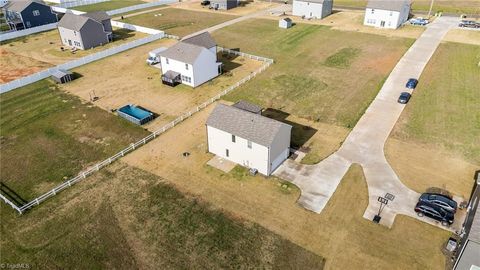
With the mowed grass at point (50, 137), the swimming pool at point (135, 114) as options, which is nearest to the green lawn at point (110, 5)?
the mowed grass at point (50, 137)

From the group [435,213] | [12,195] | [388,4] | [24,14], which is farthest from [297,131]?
[24,14]

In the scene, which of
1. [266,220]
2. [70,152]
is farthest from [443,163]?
[70,152]

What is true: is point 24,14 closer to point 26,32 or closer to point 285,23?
point 26,32

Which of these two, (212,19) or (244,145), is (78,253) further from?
(212,19)

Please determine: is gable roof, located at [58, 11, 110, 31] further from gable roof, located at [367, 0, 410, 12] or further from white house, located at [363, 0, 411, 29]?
gable roof, located at [367, 0, 410, 12]

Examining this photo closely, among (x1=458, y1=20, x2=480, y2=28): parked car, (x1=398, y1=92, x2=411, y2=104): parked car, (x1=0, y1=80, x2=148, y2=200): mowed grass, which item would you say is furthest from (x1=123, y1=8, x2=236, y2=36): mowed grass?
(x1=458, y1=20, x2=480, y2=28): parked car

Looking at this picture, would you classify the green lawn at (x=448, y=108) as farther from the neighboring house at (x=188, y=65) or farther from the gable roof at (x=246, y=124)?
the neighboring house at (x=188, y=65)
